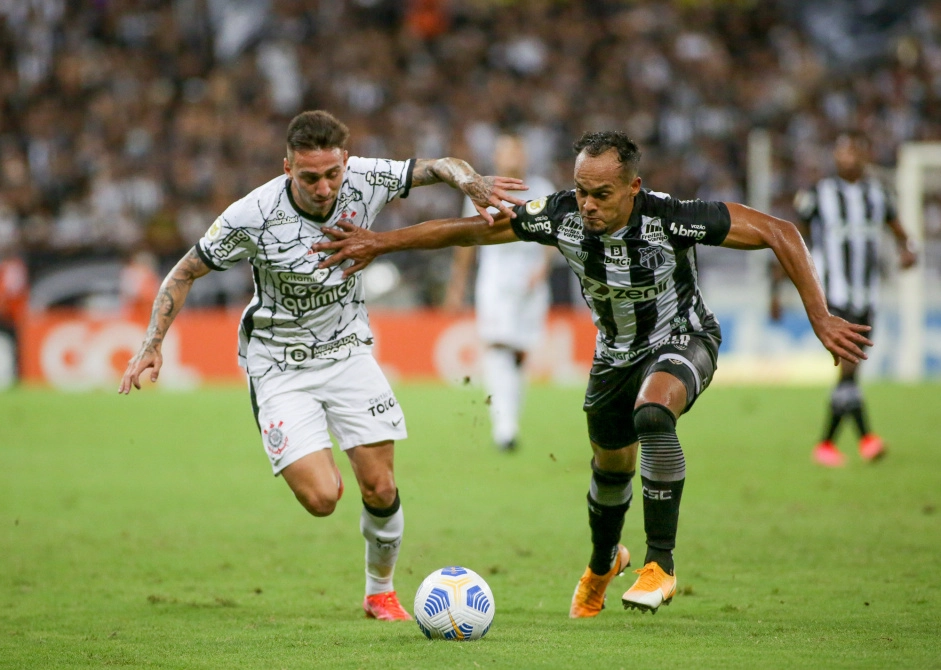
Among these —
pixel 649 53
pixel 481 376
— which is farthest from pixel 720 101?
pixel 481 376

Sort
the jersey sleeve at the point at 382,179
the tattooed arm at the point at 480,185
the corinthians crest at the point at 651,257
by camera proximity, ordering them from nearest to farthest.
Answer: the corinthians crest at the point at 651,257, the tattooed arm at the point at 480,185, the jersey sleeve at the point at 382,179

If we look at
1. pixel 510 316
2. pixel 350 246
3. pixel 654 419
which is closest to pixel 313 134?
pixel 350 246

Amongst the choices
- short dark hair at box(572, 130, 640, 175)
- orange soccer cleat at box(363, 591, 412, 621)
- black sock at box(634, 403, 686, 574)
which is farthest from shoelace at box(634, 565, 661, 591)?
short dark hair at box(572, 130, 640, 175)

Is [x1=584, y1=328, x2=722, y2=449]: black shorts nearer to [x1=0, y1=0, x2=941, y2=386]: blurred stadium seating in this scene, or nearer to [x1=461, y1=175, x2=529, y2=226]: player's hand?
[x1=461, y1=175, x2=529, y2=226]: player's hand

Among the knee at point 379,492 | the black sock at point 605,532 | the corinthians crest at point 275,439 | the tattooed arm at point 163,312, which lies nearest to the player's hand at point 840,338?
the black sock at point 605,532

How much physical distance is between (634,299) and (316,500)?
5.54 feet

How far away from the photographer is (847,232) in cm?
→ 1026

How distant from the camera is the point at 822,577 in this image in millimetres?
6207

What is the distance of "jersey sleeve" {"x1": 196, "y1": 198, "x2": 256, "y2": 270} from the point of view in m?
5.59

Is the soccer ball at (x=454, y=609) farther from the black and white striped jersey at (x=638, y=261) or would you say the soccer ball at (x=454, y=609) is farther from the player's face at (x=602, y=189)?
the player's face at (x=602, y=189)

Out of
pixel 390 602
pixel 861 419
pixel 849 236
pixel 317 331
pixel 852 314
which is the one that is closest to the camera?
pixel 390 602

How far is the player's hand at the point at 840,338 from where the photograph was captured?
16.3ft

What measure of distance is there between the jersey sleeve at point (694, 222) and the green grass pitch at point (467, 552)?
5.31 ft

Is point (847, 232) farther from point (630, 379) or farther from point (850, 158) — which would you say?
point (630, 379)
